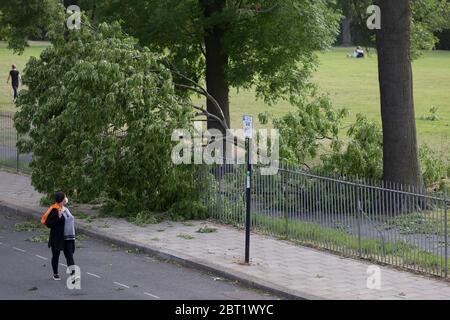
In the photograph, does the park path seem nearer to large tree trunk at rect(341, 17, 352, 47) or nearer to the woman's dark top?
the woman's dark top

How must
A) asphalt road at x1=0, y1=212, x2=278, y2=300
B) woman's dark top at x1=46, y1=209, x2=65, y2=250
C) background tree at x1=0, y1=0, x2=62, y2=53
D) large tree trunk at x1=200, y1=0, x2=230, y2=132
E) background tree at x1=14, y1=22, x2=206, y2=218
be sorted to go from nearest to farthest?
asphalt road at x1=0, y1=212, x2=278, y2=300 → woman's dark top at x1=46, y1=209, x2=65, y2=250 → background tree at x1=14, y1=22, x2=206, y2=218 → large tree trunk at x1=200, y1=0, x2=230, y2=132 → background tree at x1=0, y1=0, x2=62, y2=53

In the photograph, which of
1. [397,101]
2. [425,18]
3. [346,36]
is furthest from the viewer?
[346,36]

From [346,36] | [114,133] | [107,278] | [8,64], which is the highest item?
[346,36]

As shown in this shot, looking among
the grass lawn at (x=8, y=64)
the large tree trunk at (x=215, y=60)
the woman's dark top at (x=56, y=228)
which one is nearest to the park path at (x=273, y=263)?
the woman's dark top at (x=56, y=228)

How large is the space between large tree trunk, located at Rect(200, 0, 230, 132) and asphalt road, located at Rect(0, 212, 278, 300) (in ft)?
31.6

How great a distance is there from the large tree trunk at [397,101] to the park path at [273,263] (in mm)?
4962

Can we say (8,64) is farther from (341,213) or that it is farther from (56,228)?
(56,228)

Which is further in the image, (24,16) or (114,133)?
(24,16)

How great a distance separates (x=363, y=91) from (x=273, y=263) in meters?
37.6

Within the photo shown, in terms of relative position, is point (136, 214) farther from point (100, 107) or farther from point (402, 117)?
point (402, 117)

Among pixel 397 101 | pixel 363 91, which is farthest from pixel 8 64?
pixel 397 101

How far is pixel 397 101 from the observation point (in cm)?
2214

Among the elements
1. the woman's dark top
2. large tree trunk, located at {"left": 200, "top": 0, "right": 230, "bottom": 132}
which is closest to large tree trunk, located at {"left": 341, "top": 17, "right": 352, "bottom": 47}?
large tree trunk, located at {"left": 200, "top": 0, "right": 230, "bottom": 132}

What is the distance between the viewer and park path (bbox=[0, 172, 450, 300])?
46.2ft
